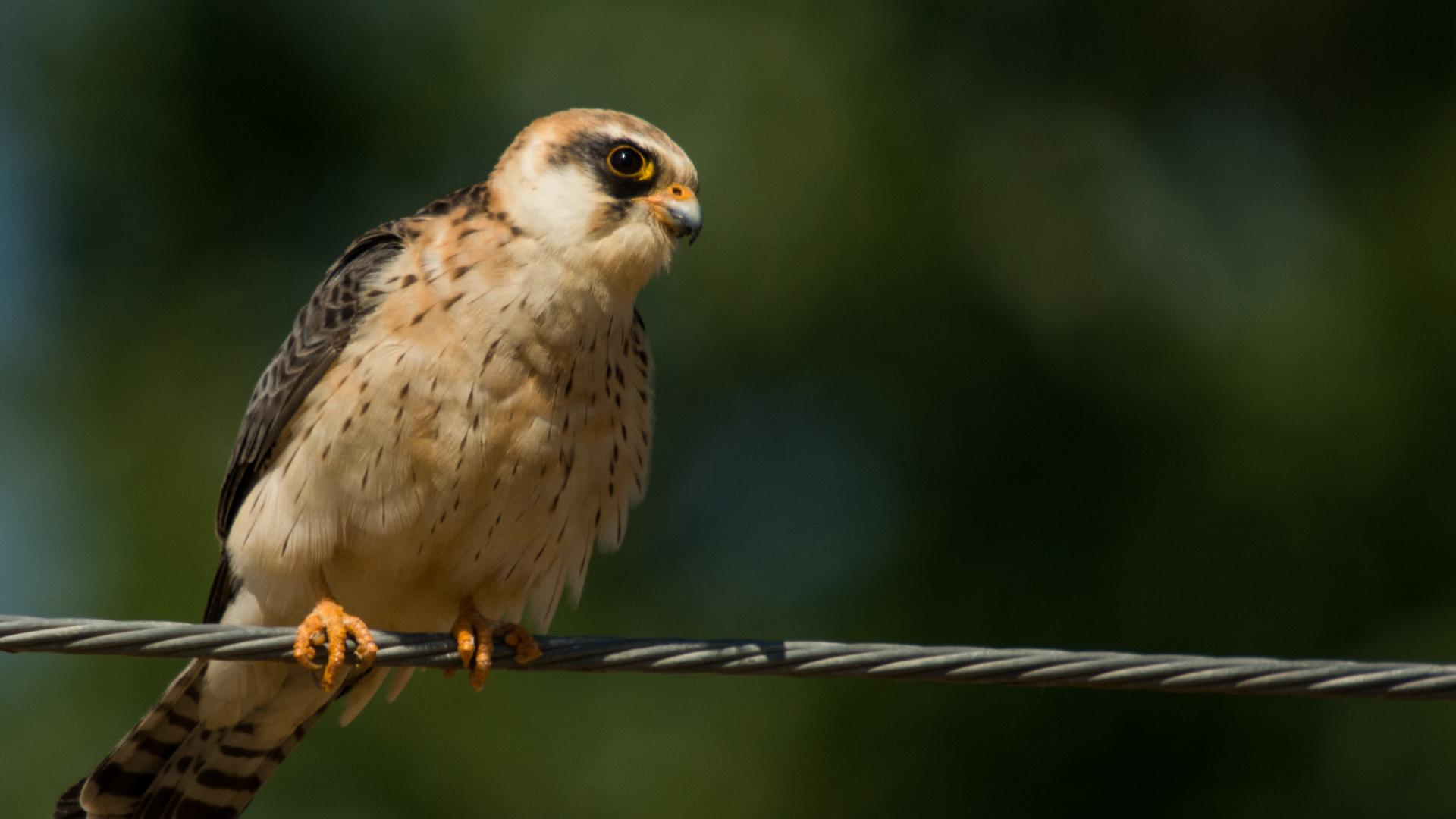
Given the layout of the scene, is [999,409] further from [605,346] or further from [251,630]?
[251,630]

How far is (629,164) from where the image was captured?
159 inches

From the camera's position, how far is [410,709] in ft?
25.8

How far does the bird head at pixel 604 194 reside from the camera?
12.8 feet

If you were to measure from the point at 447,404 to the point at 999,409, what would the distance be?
19.7 feet

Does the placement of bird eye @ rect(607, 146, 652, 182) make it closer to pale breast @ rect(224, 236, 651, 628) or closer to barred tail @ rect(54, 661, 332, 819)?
pale breast @ rect(224, 236, 651, 628)

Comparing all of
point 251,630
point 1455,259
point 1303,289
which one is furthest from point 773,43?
point 251,630

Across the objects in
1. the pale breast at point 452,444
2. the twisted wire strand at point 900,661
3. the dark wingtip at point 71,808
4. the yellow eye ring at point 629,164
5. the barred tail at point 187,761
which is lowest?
the dark wingtip at point 71,808

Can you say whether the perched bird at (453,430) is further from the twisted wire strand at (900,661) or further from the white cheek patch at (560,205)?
the twisted wire strand at (900,661)

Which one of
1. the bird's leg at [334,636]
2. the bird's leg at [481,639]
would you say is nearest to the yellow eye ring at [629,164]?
the bird's leg at [481,639]

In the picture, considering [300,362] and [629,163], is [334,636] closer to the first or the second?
[300,362]

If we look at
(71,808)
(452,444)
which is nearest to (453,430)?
(452,444)

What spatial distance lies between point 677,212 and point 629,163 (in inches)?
7.3

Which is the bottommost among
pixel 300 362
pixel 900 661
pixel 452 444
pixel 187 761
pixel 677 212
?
pixel 187 761

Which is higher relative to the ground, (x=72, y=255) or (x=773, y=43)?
(x=773, y=43)
